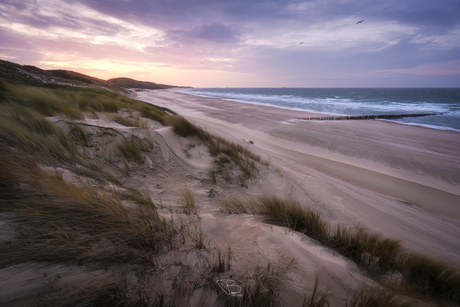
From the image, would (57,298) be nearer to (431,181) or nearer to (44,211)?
(44,211)

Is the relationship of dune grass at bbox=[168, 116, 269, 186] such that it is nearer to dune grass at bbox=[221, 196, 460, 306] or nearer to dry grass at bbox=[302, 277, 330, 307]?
dune grass at bbox=[221, 196, 460, 306]

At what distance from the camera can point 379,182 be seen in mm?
6148

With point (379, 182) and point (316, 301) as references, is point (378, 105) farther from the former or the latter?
point (316, 301)

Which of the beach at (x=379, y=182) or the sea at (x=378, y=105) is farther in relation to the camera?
the sea at (x=378, y=105)

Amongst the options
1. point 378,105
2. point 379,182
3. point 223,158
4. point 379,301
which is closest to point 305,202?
point 223,158

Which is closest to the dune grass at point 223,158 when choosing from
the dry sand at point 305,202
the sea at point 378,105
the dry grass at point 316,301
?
the dry sand at point 305,202

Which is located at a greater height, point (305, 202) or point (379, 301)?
point (379, 301)

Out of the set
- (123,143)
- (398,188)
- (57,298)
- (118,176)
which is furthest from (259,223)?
(398,188)

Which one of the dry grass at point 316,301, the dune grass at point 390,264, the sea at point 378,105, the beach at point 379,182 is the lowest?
the beach at point 379,182

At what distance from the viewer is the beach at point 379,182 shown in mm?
3840

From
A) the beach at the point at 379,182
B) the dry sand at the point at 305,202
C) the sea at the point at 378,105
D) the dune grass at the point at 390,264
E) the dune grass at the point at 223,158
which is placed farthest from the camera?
the sea at the point at 378,105

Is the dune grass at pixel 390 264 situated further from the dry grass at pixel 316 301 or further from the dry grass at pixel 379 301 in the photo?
the dry grass at pixel 316 301

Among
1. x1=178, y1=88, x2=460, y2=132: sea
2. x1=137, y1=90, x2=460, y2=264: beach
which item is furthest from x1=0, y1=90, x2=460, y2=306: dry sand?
x1=178, y1=88, x2=460, y2=132: sea

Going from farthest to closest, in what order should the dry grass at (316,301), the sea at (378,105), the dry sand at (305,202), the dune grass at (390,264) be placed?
the sea at (378,105), the dune grass at (390,264), the dry sand at (305,202), the dry grass at (316,301)
